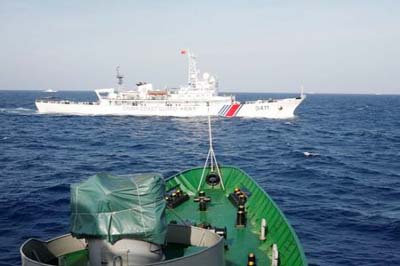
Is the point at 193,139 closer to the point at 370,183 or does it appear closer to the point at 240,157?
the point at 240,157

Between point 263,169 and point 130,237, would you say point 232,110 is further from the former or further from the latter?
point 130,237

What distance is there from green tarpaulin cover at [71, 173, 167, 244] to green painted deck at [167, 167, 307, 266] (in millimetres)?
1725

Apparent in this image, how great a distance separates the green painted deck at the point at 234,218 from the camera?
11890 millimetres

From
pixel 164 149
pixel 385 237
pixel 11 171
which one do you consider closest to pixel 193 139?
pixel 164 149

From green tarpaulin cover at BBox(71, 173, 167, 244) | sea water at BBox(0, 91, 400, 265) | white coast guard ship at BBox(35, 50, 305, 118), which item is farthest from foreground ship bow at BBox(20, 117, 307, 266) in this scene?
white coast guard ship at BBox(35, 50, 305, 118)

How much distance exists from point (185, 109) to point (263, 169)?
61591mm

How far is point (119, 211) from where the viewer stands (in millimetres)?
7891

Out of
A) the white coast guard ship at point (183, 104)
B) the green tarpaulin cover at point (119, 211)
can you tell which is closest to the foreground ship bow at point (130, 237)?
the green tarpaulin cover at point (119, 211)

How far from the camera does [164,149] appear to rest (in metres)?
54.2

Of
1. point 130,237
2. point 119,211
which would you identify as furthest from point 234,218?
point 119,211

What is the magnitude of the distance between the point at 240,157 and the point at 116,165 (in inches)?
575

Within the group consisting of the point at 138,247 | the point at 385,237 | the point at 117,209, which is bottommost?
the point at 385,237

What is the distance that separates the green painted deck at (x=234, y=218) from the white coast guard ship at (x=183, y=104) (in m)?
75.0

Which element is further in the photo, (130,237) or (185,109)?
(185,109)
